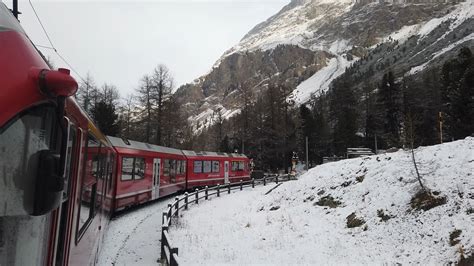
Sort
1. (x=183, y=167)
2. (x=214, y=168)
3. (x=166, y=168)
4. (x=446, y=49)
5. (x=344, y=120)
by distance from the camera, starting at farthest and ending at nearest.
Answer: (x=446, y=49), (x=344, y=120), (x=214, y=168), (x=183, y=167), (x=166, y=168)

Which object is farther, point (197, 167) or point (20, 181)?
point (197, 167)

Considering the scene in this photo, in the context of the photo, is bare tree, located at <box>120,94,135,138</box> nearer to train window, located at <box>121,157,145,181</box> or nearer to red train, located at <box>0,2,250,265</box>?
train window, located at <box>121,157,145,181</box>

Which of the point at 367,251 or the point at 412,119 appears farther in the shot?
the point at 412,119

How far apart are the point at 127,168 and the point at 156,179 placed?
417 centimetres

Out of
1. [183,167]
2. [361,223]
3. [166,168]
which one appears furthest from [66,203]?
[183,167]

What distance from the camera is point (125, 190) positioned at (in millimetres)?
16016

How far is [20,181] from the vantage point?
2256 mm

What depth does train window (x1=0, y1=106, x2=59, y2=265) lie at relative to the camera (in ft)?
7.26

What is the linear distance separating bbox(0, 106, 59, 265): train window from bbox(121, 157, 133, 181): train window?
1362 centimetres

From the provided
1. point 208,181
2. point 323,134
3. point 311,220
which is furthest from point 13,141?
point 323,134

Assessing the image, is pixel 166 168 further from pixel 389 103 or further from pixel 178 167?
pixel 389 103

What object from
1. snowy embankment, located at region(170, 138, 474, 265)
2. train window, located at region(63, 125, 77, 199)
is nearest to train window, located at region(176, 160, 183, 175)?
snowy embankment, located at region(170, 138, 474, 265)

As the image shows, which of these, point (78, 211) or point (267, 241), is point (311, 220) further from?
point (78, 211)

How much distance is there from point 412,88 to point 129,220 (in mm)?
64781
